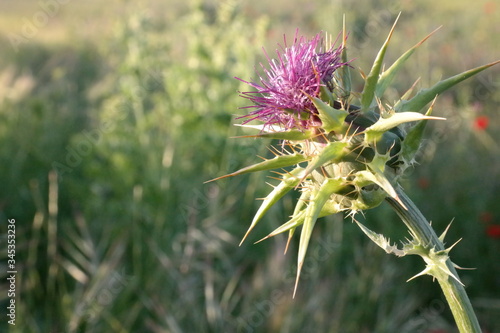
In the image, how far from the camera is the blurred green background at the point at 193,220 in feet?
13.6

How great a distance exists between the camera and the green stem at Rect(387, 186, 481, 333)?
1.50 meters

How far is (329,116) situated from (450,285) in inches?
22.6

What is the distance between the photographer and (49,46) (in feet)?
50.5

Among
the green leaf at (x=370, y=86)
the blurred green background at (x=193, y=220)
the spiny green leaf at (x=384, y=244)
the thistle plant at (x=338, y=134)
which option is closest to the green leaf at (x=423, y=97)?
the thistle plant at (x=338, y=134)

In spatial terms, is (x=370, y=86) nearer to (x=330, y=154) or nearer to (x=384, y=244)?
(x=330, y=154)

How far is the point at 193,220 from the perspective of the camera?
412cm

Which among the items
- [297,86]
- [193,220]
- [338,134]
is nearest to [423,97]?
[338,134]

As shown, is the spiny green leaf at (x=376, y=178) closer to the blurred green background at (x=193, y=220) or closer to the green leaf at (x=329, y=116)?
the green leaf at (x=329, y=116)

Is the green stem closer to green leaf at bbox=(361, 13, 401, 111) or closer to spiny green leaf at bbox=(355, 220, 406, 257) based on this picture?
Answer: spiny green leaf at bbox=(355, 220, 406, 257)

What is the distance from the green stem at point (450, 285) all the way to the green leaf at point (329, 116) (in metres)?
0.27

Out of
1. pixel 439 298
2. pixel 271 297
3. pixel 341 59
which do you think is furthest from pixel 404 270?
pixel 341 59

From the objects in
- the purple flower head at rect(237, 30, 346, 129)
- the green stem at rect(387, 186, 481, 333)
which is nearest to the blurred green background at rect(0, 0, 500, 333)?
the purple flower head at rect(237, 30, 346, 129)

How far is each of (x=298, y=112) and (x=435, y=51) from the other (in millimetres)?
11389

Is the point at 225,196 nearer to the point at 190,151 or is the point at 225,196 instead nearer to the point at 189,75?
the point at 190,151
